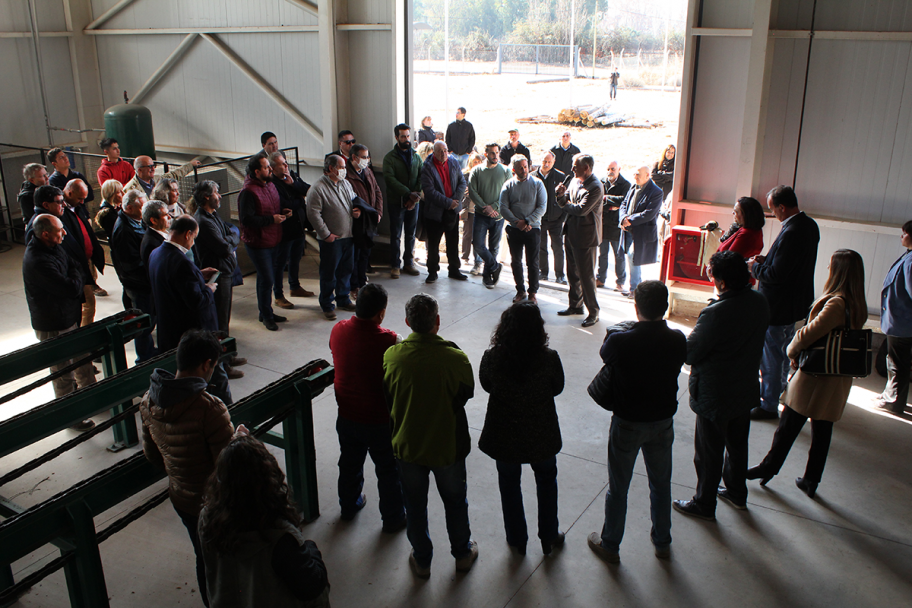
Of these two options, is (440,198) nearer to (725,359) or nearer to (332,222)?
(332,222)

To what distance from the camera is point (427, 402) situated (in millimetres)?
3289

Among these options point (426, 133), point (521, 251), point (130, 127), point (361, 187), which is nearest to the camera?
point (521, 251)

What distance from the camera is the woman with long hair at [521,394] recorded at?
10.6ft

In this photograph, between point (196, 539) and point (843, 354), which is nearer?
point (196, 539)

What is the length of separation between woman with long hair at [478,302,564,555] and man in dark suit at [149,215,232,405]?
2383 mm

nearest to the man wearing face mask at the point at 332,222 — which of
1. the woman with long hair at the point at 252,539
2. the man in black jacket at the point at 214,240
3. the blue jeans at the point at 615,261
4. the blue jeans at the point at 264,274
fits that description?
the blue jeans at the point at 264,274

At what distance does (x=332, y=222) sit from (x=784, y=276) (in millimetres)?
4442

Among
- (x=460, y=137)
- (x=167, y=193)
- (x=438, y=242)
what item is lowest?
(x=438, y=242)

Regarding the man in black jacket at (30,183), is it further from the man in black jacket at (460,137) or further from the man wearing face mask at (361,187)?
the man in black jacket at (460,137)

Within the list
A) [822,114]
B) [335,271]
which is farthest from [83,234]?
[822,114]

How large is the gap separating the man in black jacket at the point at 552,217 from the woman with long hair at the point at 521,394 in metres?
4.97

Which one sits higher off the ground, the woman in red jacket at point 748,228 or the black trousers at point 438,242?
the woman in red jacket at point 748,228

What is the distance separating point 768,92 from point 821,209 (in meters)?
1.26

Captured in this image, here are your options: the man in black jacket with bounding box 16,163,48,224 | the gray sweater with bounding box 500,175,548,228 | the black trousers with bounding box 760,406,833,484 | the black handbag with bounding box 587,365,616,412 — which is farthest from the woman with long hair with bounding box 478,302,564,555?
the man in black jacket with bounding box 16,163,48,224
